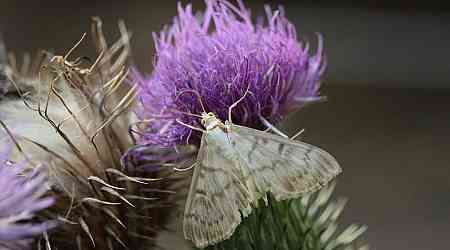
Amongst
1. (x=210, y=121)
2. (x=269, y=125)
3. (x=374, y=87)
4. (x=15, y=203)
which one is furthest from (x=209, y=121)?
(x=374, y=87)

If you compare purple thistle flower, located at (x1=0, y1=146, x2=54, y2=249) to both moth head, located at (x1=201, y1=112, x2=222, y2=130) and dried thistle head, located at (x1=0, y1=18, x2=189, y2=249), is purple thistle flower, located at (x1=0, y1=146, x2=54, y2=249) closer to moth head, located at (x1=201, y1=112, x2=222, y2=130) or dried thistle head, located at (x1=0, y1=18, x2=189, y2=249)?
dried thistle head, located at (x1=0, y1=18, x2=189, y2=249)

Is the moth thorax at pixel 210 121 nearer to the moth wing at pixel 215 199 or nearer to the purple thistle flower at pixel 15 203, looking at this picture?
the moth wing at pixel 215 199

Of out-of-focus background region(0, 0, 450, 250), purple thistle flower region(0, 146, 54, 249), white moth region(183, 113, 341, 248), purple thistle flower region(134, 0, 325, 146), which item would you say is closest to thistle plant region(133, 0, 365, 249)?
purple thistle flower region(134, 0, 325, 146)

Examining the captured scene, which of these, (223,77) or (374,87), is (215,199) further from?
(374,87)

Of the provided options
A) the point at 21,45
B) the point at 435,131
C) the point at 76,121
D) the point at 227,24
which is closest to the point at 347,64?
the point at 435,131

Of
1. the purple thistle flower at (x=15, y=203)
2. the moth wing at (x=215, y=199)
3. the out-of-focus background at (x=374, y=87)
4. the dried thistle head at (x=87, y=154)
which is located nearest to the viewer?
the purple thistle flower at (x=15, y=203)

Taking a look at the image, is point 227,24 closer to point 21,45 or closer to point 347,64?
point 347,64

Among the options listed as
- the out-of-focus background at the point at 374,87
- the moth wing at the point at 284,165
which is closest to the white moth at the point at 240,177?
the moth wing at the point at 284,165
